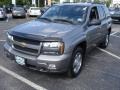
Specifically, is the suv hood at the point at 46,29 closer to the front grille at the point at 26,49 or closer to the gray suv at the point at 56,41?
the gray suv at the point at 56,41

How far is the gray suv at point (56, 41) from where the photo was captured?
461 centimetres

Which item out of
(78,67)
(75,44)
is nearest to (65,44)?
(75,44)

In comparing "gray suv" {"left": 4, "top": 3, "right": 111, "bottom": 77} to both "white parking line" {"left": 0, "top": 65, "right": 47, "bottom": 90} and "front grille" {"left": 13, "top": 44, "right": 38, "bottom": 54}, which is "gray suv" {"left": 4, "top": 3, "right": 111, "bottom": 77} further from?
"white parking line" {"left": 0, "top": 65, "right": 47, "bottom": 90}

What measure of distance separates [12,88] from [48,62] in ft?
3.11

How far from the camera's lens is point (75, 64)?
5.33 m

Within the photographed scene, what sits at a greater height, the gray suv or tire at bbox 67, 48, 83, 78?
the gray suv

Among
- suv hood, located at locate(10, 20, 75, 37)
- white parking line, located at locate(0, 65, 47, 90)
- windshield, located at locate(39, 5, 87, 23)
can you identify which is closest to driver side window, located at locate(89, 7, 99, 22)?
windshield, located at locate(39, 5, 87, 23)

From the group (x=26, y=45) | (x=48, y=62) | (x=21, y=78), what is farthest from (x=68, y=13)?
(x=21, y=78)

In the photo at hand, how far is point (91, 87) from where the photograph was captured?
4848 mm

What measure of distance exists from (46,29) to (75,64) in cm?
111

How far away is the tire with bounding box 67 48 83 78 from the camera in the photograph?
5.06 m

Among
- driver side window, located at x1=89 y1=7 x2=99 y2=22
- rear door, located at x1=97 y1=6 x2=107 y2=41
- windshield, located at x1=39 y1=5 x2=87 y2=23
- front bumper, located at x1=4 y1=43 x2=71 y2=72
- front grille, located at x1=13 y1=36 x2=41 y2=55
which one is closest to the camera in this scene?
front bumper, located at x1=4 y1=43 x2=71 y2=72

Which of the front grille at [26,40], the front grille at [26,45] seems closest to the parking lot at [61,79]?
the front grille at [26,45]

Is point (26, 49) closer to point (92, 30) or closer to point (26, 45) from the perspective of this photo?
point (26, 45)
